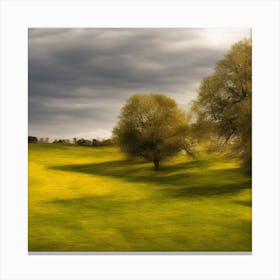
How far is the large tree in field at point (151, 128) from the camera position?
8273mm

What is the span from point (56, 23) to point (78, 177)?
128 inches

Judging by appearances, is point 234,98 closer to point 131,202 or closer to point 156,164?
point 156,164

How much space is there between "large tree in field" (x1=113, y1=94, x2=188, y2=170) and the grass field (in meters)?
0.26

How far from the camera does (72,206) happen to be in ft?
27.0

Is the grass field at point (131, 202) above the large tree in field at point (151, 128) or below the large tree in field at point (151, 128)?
below

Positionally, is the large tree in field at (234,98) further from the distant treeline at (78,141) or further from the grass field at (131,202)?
the distant treeline at (78,141)

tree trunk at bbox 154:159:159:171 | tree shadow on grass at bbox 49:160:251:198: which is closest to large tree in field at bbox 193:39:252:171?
tree shadow on grass at bbox 49:160:251:198

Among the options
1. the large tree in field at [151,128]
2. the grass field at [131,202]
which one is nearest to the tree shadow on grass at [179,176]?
the grass field at [131,202]

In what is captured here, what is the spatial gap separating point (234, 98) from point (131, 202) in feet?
9.87

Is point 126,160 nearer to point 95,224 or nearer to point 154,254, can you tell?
point 95,224

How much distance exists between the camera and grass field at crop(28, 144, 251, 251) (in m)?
7.85
